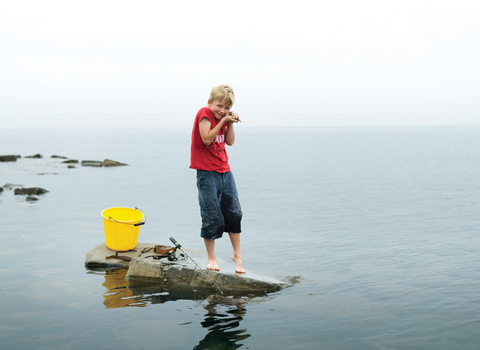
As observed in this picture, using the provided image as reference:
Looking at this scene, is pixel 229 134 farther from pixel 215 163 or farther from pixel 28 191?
pixel 28 191

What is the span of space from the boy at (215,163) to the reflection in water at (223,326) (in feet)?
→ 3.31

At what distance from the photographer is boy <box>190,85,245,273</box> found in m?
6.30

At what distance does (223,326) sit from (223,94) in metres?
3.06

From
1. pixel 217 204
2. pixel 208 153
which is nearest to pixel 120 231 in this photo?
pixel 217 204

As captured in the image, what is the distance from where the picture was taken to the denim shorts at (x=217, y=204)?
6.48 metres

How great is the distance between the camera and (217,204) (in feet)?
21.5

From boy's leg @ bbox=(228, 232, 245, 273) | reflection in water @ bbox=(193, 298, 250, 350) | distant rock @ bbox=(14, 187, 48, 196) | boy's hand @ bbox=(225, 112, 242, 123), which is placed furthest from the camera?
distant rock @ bbox=(14, 187, 48, 196)

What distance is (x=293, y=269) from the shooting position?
891cm

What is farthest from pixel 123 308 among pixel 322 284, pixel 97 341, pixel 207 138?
pixel 322 284

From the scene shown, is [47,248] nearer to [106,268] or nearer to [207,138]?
[106,268]

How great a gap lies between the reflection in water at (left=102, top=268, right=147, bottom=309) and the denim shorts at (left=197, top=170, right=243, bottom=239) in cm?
139

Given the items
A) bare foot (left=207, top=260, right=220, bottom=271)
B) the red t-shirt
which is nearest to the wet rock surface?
bare foot (left=207, top=260, right=220, bottom=271)

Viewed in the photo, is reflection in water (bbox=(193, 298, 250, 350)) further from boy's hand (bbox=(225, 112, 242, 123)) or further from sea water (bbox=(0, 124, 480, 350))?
boy's hand (bbox=(225, 112, 242, 123))

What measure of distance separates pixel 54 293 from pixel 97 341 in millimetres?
2195
